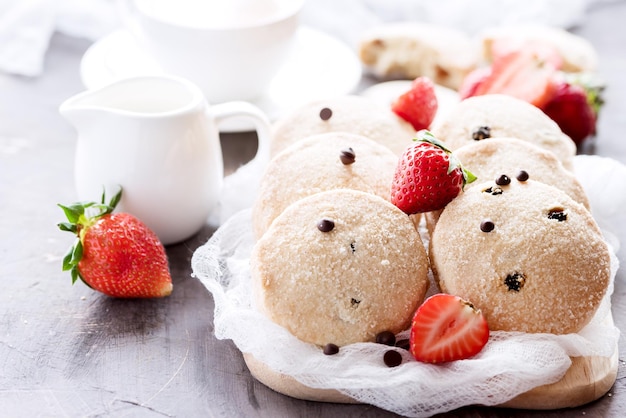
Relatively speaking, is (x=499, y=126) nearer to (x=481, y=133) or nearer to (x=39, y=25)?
(x=481, y=133)

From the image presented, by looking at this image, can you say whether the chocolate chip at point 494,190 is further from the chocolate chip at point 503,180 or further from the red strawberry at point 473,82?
the red strawberry at point 473,82

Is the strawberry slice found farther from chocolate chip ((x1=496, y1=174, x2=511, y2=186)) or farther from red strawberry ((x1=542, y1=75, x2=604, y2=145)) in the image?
chocolate chip ((x1=496, y1=174, x2=511, y2=186))

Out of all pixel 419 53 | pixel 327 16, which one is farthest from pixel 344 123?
pixel 327 16

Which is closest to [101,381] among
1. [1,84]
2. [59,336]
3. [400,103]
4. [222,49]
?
[59,336]

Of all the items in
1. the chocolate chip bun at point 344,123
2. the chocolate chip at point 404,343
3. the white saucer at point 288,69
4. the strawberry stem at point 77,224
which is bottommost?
the white saucer at point 288,69

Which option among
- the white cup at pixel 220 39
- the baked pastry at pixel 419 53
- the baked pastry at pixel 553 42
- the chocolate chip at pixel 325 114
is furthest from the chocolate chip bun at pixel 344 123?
the baked pastry at pixel 553 42
